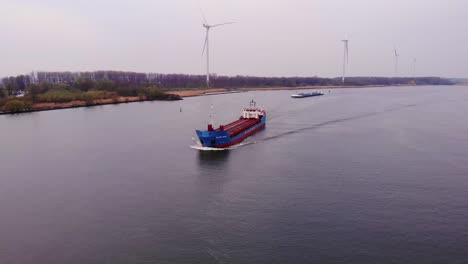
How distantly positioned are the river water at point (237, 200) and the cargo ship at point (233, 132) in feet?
2.25

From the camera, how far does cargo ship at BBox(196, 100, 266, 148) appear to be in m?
15.6

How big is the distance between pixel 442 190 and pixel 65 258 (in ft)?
32.3

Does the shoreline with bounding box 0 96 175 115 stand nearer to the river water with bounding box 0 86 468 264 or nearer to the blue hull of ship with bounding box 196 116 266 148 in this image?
the river water with bounding box 0 86 468 264

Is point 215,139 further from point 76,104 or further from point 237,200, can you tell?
point 76,104

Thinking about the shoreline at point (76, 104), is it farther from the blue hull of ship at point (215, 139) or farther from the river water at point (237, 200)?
the blue hull of ship at point (215, 139)

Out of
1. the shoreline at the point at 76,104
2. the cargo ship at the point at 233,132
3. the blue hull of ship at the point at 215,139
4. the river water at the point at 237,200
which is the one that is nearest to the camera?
the river water at the point at 237,200

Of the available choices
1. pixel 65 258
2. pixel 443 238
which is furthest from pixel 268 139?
pixel 65 258

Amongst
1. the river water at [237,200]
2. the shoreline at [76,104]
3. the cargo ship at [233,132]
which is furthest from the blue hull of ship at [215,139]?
the shoreline at [76,104]

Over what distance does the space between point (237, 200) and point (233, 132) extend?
26.5 ft

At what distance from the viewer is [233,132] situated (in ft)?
57.4

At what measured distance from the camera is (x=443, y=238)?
24.7 ft

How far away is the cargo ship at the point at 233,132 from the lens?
51.2ft

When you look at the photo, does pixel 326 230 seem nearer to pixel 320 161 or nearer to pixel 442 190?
pixel 442 190

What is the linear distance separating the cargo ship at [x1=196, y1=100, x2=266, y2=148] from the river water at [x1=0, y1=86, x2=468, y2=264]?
685mm
